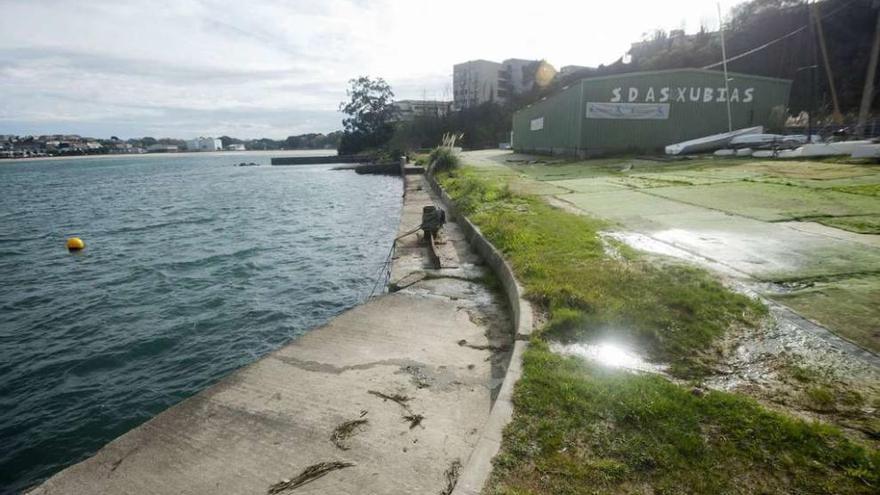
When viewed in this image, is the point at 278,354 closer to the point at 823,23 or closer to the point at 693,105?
the point at 693,105

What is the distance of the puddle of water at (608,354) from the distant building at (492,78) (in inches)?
3893

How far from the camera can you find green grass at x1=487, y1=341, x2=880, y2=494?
212 centimetres

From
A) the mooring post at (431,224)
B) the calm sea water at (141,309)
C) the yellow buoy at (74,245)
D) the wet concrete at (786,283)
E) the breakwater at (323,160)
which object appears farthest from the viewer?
the breakwater at (323,160)

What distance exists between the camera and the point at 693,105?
2288 cm

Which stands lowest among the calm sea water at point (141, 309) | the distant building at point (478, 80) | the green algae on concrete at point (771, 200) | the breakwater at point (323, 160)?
the calm sea water at point (141, 309)

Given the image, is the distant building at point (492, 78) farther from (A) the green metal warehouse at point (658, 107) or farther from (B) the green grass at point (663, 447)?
(B) the green grass at point (663, 447)

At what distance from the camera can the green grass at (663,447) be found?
2.12 metres

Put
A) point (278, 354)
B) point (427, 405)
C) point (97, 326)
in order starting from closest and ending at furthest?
1. point (427, 405)
2. point (278, 354)
3. point (97, 326)

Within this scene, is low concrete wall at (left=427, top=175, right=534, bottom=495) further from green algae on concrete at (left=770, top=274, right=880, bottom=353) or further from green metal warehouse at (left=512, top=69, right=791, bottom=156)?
green metal warehouse at (left=512, top=69, right=791, bottom=156)

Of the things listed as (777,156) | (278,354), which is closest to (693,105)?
(777,156)

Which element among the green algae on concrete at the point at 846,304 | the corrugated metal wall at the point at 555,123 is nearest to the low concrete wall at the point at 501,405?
the green algae on concrete at the point at 846,304

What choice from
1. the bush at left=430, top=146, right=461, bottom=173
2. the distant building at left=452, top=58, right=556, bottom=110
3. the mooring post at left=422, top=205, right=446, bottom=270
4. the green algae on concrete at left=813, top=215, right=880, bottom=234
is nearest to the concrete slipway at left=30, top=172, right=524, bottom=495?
the mooring post at left=422, top=205, right=446, bottom=270

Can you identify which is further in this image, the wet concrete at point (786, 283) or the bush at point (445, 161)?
the bush at point (445, 161)

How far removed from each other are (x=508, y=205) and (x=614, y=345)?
705 cm
